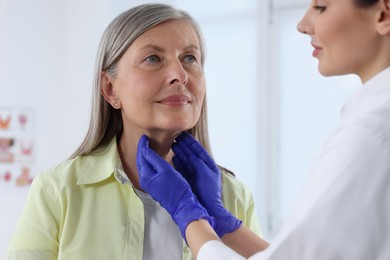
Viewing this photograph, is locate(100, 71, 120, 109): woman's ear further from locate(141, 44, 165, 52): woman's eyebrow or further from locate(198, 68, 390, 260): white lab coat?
locate(198, 68, 390, 260): white lab coat

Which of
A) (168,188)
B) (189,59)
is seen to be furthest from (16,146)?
(168,188)

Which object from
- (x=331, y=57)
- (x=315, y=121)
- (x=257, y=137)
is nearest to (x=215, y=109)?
(x=257, y=137)

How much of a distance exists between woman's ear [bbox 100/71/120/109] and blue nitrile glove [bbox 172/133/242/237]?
0.18 m

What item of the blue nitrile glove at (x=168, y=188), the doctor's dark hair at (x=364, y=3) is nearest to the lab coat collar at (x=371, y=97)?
the doctor's dark hair at (x=364, y=3)

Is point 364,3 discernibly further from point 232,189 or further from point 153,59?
point 232,189

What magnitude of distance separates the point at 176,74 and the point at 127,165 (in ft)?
0.89

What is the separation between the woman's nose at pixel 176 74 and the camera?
1.40 meters

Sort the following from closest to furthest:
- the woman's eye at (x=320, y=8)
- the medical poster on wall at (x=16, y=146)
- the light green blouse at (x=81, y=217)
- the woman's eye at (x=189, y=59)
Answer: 1. the woman's eye at (x=320, y=8)
2. the light green blouse at (x=81, y=217)
3. the woman's eye at (x=189, y=59)
4. the medical poster on wall at (x=16, y=146)

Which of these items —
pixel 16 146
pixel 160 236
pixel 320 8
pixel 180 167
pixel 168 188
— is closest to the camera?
pixel 320 8

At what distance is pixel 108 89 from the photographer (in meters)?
1.50

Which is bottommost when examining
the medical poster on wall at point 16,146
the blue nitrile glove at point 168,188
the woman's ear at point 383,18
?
the medical poster on wall at point 16,146

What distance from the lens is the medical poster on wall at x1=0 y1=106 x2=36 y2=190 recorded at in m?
3.34

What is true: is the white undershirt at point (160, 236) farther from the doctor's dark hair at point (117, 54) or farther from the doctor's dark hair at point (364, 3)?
the doctor's dark hair at point (364, 3)

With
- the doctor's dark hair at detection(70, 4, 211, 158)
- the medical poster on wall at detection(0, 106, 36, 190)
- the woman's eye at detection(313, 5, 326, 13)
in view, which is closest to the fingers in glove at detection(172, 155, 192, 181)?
the doctor's dark hair at detection(70, 4, 211, 158)
